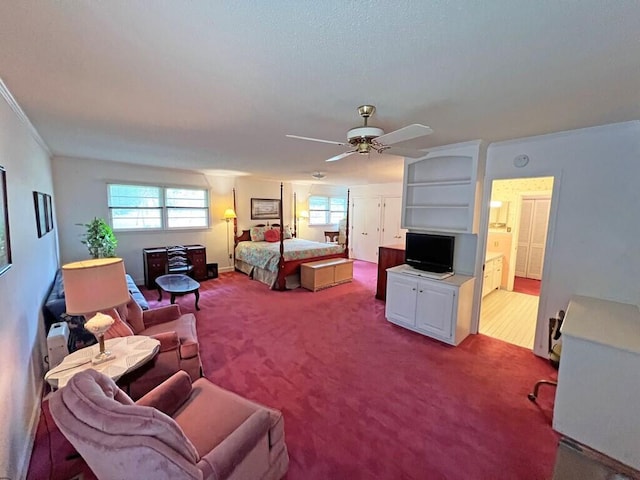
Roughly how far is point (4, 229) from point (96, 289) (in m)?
0.75

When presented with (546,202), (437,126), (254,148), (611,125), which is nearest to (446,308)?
(437,126)

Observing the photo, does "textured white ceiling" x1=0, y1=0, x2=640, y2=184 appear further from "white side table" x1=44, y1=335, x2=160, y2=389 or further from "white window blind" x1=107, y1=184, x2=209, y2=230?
"white window blind" x1=107, y1=184, x2=209, y2=230

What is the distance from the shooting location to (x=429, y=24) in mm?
1190

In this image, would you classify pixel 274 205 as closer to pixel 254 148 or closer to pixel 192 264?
pixel 192 264

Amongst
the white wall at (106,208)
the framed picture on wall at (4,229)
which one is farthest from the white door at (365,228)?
the framed picture on wall at (4,229)

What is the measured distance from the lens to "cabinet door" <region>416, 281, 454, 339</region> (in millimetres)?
3291

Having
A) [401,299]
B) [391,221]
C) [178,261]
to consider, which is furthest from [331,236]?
[401,299]

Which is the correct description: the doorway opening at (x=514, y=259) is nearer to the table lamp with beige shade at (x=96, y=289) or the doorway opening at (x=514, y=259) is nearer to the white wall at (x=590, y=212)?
the white wall at (x=590, y=212)

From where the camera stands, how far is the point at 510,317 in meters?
4.19

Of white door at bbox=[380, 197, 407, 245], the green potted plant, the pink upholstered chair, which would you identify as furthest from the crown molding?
white door at bbox=[380, 197, 407, 245]

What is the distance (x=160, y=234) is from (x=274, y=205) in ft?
9.71

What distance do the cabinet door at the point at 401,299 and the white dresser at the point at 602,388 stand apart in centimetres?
172

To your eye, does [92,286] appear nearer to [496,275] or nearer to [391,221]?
[496,275]

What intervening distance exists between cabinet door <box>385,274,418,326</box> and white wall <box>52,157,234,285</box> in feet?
15.2
